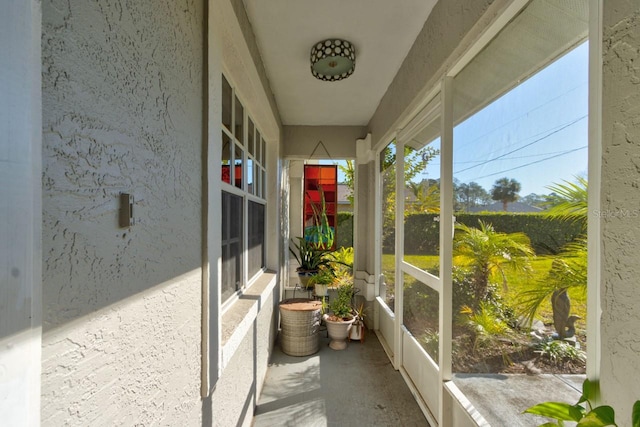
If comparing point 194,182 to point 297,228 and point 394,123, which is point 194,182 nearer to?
point 394,123

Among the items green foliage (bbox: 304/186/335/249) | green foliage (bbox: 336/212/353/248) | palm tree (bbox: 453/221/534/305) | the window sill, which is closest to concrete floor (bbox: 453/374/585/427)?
palm tree (bbox: 453/221/534/305)

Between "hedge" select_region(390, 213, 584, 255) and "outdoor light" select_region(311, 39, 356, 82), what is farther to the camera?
"outdoor light" select_region(311, 39, 356, 82)

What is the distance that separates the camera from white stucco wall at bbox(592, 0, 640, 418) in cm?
76

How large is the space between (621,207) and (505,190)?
70 cm

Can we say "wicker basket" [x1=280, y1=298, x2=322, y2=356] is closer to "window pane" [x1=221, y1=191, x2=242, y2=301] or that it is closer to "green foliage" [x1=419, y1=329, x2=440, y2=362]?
"window pane" [x1=221, y1=191, x2=242, y2=301]

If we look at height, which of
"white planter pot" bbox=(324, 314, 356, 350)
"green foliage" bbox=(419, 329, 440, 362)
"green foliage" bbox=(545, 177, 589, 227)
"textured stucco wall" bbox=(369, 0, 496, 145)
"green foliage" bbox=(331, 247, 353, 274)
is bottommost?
"white planter pot" bbox=(324, 314, 356, 350)

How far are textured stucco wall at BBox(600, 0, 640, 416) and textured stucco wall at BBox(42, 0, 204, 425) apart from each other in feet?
4.07

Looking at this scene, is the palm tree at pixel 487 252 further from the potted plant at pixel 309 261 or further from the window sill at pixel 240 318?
the potted plant at pixel 309 261

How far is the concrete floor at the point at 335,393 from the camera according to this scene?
2312mm

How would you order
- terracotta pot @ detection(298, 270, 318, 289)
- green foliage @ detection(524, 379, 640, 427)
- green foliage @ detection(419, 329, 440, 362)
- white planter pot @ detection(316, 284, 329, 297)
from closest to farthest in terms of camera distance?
green foliage @ detection(524, 379, 640, 427), green foliage @ detection(419, 329, 440, 362), white planter pot @ detection(316, 284, 329, 297), terracotta pot @ detection(298, 270, 318, 289)

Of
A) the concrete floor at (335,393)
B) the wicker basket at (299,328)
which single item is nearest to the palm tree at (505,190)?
the concrete floor at (335,393)

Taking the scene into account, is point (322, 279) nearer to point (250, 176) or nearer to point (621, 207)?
point (250, 176)

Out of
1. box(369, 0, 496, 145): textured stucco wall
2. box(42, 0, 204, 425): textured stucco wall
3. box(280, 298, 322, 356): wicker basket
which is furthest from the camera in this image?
box(280, 298, 322, 356): wicker basket

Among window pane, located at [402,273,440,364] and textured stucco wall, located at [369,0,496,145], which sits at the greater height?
textured stucco wall, located at [369,0,496,145]
